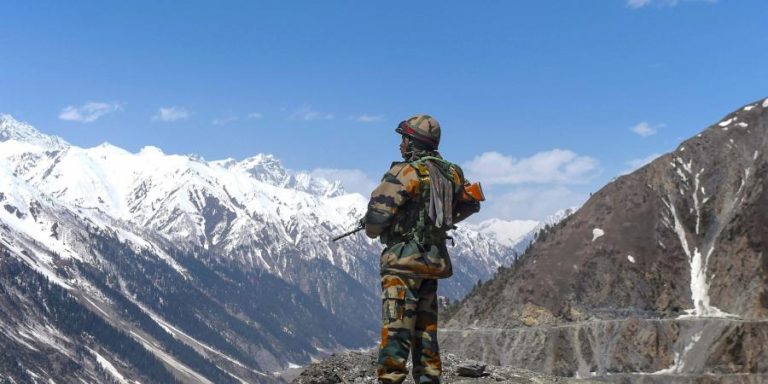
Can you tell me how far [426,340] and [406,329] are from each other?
55 cm

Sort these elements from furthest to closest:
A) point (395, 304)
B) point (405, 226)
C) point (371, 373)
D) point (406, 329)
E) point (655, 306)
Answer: point (655, 306), point (371, 373), point (405, 226), point (406, 329), point (395, 304)

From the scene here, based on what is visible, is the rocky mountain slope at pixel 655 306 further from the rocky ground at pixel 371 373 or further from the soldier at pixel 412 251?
the soldier at pixel 412 251

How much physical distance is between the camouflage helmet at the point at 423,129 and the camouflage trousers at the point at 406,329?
2.34m

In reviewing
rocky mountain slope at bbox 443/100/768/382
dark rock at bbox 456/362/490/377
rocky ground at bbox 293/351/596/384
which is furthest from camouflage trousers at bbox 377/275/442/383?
rocky mountain slope at bbox 443/100/768/382

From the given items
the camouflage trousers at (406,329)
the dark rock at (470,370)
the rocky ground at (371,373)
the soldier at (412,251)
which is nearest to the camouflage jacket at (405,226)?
the soldier at (412,251)

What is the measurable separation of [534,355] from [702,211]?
6126 cm

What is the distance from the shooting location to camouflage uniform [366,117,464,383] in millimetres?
12969

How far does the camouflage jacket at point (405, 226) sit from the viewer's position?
42.5 ft

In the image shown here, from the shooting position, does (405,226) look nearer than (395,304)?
No

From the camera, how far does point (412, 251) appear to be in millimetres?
13047

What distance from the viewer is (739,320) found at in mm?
159750

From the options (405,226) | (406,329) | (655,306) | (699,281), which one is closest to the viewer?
(406,329)

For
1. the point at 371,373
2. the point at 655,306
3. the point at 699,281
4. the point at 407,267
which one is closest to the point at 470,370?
the point at 371,373

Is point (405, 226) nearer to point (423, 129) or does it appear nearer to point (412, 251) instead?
point (412, 251)
